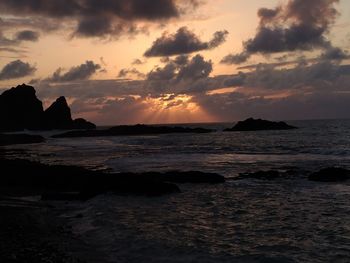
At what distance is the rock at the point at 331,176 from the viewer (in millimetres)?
28312

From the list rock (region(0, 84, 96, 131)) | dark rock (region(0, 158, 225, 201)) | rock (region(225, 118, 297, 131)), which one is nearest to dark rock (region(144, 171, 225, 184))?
dark rock (region(0, 158, 225, 201))

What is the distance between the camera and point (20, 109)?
191 m

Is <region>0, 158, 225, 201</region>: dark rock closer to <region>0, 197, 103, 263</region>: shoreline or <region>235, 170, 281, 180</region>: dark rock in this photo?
<region>235, 170, 281, 180</region>: dark rock

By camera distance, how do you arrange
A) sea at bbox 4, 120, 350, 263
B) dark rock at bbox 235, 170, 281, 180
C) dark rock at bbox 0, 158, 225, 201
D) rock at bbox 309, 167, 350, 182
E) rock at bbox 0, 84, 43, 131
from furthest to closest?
rock at bbox 0, 84, 43, 131, dark rock at bbox 235, 170, 281, 180, rock at bbox 309, 167, 350, 182, dark rock at bbox 0, 158, 225, 201, sea at bbox 4, 120, 350, 263

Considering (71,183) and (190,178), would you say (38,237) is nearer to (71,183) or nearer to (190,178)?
(71,183)

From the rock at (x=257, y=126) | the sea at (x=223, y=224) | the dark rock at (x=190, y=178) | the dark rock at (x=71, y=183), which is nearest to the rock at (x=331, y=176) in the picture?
the sea at (x=223, y=224)

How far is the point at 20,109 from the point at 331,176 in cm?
18029

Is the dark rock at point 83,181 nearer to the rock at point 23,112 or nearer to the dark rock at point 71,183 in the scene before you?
the dark rock at point 71,183

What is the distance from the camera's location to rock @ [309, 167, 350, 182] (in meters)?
28.3

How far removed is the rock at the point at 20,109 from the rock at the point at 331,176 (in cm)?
17522

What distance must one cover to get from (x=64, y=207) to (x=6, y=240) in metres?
7.00

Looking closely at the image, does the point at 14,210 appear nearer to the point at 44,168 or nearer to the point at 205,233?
the point at 205,233

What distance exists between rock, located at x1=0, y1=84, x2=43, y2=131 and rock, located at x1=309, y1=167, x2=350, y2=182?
175 meters

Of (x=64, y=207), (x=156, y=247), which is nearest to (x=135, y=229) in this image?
(x=156, y=247)
